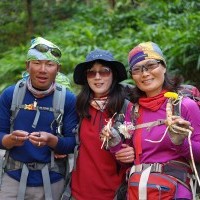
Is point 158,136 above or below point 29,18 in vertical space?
below

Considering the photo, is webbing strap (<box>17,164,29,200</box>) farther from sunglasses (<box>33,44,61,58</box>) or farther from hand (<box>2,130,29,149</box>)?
sunglasses (<box>33,44,61,58</box>)

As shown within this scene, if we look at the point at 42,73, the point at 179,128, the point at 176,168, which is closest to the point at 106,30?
the point at 42,73

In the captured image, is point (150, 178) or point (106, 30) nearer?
point (150, 178)

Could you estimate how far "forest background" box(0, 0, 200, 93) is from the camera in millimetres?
8188

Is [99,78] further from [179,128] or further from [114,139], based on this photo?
[179,128]

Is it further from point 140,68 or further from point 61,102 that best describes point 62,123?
point 140,68

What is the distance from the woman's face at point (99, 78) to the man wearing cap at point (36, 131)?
31cm

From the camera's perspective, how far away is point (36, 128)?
344 cm

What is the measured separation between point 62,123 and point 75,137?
18 centimetres

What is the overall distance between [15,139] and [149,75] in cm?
126

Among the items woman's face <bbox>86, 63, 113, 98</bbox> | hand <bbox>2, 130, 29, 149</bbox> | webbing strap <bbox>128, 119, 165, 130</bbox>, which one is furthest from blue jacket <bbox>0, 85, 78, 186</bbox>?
webbing strap <bbox>128, 119, 165, 130</bbox>

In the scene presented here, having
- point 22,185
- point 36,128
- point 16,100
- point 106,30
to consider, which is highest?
point 106,30

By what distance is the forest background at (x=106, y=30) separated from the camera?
8188mm

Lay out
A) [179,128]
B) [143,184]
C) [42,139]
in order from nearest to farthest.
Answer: [179,128] → [143,184] → [42,139]
